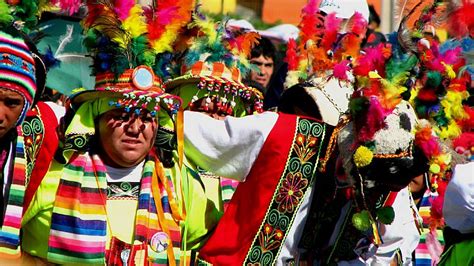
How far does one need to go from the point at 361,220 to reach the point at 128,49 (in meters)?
1.34

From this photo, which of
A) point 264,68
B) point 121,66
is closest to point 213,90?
point 121,66

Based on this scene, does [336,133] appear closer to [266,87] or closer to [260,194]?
[260,194]

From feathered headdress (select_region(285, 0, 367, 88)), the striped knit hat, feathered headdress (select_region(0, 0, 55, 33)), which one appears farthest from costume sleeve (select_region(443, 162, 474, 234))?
feathered headdress (select_region(0, 0, 55, 33))

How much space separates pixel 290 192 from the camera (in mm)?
5930

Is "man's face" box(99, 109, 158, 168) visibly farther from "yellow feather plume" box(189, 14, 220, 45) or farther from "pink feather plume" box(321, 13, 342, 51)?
"pink feather plume" box(321, 13, 342, 51)

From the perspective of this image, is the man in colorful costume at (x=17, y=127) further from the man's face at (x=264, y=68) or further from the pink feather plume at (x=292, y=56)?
the man's face at (x=264, y=68)

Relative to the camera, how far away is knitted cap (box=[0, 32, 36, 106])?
555 cm

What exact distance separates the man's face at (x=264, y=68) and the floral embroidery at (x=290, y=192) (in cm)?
294

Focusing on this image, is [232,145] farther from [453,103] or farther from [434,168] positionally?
[453,103]

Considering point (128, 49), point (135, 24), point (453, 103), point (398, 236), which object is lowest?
point (398, 236)

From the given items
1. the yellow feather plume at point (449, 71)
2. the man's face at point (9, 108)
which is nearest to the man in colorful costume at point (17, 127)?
the man's face at point (9, 108)

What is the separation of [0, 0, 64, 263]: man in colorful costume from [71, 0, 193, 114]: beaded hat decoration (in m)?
0.25

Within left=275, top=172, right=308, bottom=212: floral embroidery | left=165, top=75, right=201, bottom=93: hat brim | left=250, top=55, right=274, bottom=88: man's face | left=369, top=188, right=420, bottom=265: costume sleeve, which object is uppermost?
left=165, top=75, right=201, bottom=93: hat brim

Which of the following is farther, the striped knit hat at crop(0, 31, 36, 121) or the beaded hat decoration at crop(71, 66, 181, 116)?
the beaded hat decoration at crop(71, 66, 181, 116)
